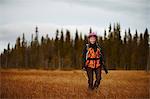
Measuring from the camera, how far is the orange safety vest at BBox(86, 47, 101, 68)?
891 cm

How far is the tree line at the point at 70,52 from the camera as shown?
10031 millimetres

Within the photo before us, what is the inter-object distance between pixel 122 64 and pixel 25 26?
12.6 ft

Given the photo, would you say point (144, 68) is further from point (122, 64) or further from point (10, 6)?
point (10, 6)

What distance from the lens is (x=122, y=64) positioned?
11.9 meters

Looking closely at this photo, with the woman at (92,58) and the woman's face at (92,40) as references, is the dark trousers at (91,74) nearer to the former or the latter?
the woman at (92,58)

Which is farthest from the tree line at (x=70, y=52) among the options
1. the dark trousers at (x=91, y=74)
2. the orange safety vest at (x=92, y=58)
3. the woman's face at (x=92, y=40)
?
the dark trousers at (x=91, y=74)

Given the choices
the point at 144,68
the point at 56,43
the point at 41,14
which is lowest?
the point at 144,68

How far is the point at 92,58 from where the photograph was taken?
893 centimetres

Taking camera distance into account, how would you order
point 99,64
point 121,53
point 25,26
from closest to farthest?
point 99,64 < point 25,26 < point 121,53

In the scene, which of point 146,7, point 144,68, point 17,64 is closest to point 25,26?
point 17,64

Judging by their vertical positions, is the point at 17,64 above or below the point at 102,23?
below

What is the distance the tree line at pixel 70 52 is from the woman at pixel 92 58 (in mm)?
320

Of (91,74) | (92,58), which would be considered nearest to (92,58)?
(92,58)

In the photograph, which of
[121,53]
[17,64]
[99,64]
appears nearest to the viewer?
[99,64]
